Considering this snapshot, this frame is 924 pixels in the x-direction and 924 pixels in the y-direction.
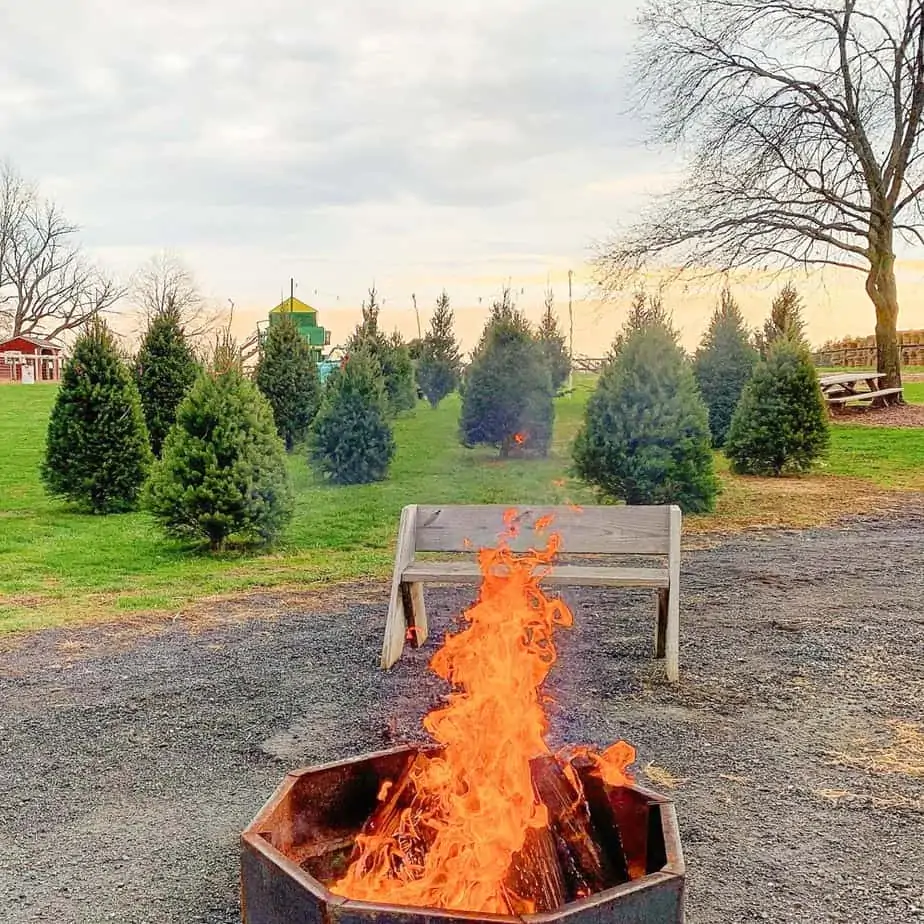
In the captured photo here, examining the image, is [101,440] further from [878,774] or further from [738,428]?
[878,774]

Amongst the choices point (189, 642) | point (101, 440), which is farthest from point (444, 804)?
point (101, 440)

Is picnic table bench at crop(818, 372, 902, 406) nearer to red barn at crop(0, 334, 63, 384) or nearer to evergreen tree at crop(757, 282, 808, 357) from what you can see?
evergreen tree at crop(757, 282, 808, 357)

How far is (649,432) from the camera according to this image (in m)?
9.61

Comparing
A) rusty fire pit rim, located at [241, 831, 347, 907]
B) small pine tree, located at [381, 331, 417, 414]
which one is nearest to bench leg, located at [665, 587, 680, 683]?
rusty fire pit rim, located at [241, 831, 347, 907]

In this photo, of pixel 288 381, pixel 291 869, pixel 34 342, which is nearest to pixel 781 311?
pixel 288 381

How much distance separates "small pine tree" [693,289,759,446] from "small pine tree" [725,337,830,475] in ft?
10.4

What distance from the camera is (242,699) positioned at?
15.0 feet

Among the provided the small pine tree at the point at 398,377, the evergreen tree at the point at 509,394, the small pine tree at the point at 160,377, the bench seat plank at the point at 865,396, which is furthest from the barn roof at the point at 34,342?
the bench seat plank at the point at 865,396

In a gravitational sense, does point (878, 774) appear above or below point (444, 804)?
below

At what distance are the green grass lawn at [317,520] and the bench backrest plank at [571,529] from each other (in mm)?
2056

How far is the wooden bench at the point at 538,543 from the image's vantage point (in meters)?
5.10

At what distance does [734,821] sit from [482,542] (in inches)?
96.5

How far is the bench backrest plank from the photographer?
5.32 metres

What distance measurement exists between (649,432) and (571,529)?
14.8 ft
